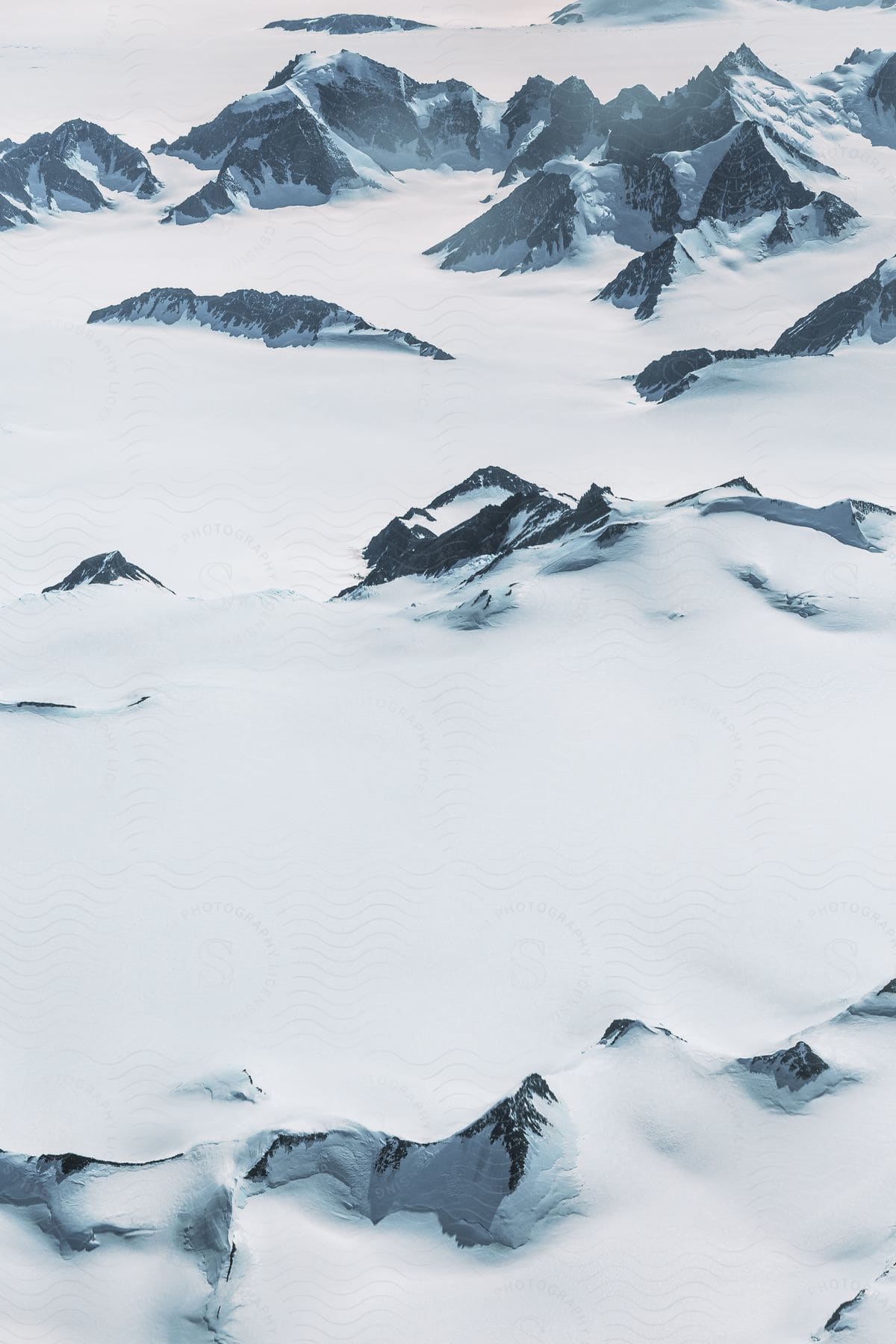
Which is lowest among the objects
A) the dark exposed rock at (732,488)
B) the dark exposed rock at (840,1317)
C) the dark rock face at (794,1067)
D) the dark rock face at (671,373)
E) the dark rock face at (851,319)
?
the dark rock face at (671,373)

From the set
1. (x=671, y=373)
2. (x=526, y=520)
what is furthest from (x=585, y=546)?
(x=671, y=373)

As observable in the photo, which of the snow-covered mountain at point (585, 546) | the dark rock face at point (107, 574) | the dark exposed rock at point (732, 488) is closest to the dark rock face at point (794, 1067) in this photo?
the snow-covered mountain at point (585, 546)

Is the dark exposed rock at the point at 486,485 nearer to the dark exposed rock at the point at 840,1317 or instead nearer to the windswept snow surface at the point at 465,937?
the windswept snow surface at the point at 465,937

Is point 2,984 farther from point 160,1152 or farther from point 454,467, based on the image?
point 454,467

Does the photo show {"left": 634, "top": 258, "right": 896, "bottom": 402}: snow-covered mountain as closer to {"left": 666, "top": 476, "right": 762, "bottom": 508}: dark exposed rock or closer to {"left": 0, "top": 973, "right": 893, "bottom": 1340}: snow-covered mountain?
{"left": 666, "top": 476, "right": 762, "bottom": 508}: dark exposed rock

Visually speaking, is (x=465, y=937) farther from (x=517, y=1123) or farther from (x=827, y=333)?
(x=827, y=333)

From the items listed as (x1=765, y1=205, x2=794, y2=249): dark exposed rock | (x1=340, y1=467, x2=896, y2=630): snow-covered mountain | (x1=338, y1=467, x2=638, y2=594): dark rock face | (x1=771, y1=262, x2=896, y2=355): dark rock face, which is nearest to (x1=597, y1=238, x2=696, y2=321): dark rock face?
(x1=765, y1=205, x2=794, y2=249): dark exposed rock
